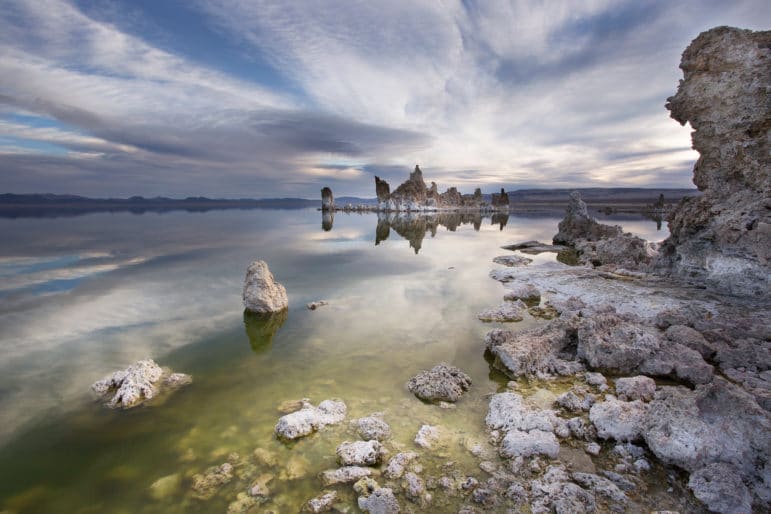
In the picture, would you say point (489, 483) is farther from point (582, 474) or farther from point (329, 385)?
point (329, 385)

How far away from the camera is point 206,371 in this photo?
7242 mm

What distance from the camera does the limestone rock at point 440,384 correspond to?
6.18m

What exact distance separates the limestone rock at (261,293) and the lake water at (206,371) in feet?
1.76

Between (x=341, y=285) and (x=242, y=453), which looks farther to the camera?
(x=341, y=285)

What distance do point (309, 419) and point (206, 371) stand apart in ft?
10.5

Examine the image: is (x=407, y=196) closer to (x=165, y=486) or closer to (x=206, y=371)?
(x=206, y=371)

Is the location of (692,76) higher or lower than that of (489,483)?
higher

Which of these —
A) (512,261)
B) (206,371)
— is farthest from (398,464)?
(512,261)

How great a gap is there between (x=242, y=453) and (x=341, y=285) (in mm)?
10001

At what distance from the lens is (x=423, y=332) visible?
9.45 metres

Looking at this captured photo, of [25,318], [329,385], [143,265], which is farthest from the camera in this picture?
[143,265]

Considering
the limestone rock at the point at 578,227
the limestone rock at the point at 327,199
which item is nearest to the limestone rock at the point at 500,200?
the limestone rock at the point at 327,199

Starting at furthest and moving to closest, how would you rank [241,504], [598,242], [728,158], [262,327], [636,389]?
[598,242]
[728,158]
[262,327]
[636,389]
[241,504]

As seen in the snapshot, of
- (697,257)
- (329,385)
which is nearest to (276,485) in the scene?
(329,385)
